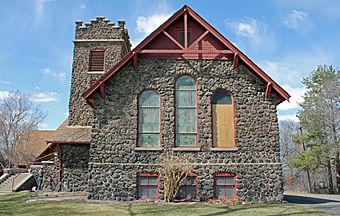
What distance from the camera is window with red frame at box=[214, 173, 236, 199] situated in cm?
1438

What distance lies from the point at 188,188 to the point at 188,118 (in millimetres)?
3274

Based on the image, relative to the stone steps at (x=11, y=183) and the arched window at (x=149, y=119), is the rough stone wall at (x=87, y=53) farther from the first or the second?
the arched window at (x=149, y=119)

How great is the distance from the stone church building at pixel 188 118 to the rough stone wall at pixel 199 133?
0.15 ft

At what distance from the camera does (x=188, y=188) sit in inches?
565

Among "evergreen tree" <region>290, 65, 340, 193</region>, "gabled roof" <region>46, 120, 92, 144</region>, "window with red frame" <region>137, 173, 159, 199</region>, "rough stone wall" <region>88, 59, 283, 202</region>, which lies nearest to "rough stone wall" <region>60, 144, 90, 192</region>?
"gabled roof" <region>46, 120, 92, 144</region>

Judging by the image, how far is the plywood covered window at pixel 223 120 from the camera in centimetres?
1488

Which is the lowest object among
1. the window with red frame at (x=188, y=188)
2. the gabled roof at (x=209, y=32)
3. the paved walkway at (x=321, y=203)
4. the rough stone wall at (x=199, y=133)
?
the paved walkway at (x=321, y=203)

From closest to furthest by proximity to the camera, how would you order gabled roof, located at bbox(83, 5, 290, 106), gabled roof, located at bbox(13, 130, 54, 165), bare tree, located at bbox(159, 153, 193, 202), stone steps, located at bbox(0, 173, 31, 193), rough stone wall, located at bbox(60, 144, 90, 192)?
bare tree, located at bbox(159, 153, 193, 202) < gabled roof, located at bbox(83, 5, 290, 106) < rough stone wall, located at bbox(60, 144, 90, 192) < stone steps, located at bbox(0, 173, 31, 193) < gabled roof, located at bbox(13, 130, 54, 165)

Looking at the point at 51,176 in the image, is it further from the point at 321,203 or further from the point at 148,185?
the point at 321,203

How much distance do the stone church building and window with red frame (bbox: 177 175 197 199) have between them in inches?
1.7

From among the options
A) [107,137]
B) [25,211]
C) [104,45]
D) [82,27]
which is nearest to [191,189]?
[107,137]

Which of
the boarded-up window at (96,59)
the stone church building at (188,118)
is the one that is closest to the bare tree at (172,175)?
the stone church building at (188,118)

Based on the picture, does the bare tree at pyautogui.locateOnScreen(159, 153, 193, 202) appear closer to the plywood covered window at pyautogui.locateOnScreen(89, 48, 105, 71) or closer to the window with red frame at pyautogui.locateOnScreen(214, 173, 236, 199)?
the window with red frame at pyautogui.locateOnScreen(214, 173, 236, 199)

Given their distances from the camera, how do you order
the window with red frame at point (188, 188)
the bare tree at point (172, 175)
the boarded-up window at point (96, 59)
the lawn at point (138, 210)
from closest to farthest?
1. the lawn at point (138, 210)
2. the bare tree at point (172, 175)
3. the window with red frame at point (188, 188)
4. the boarded-up window at point (96, 59)
